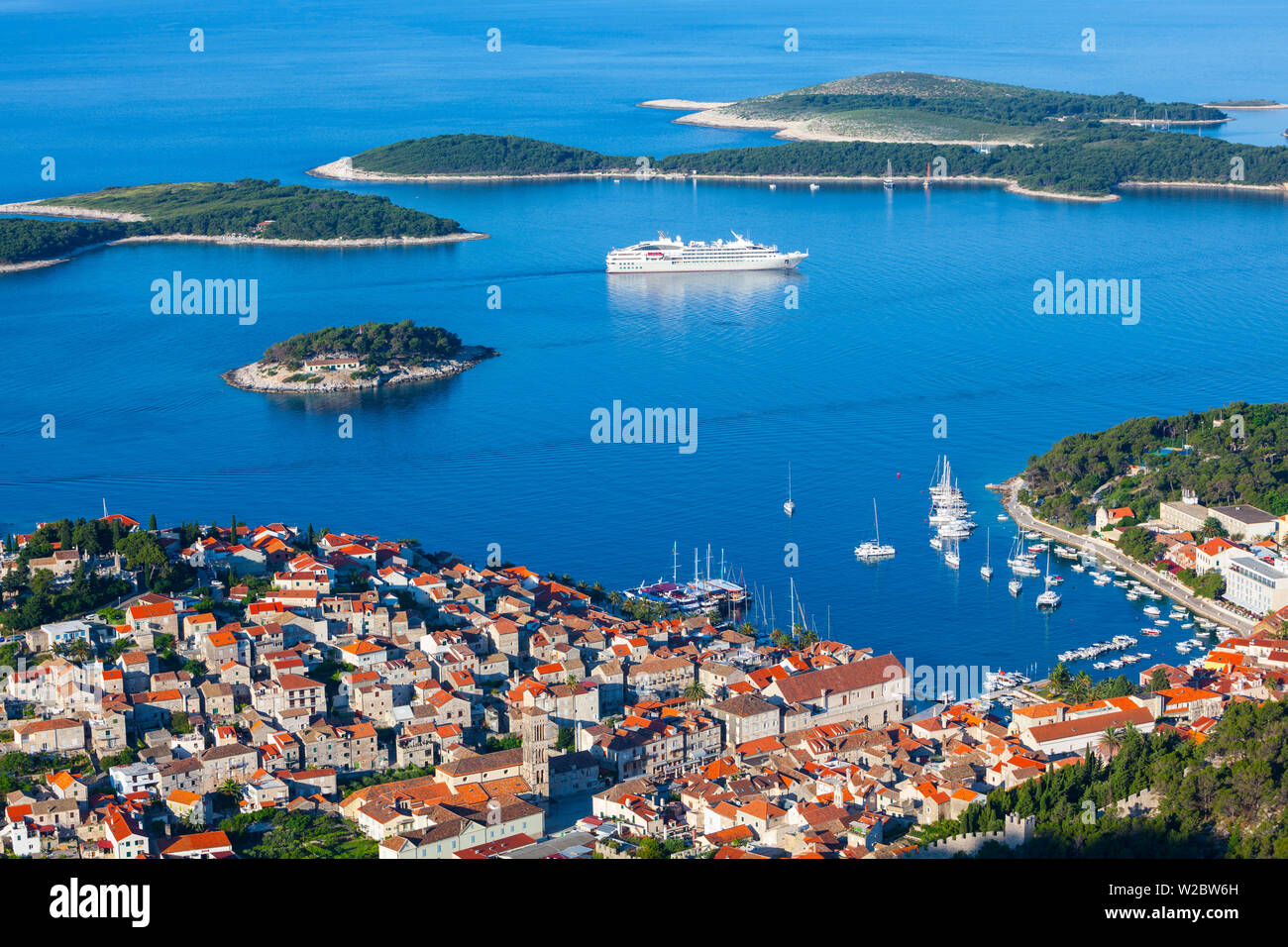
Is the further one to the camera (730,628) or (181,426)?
(181,426)

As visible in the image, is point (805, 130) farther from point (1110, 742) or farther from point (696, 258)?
point (1110, 742)

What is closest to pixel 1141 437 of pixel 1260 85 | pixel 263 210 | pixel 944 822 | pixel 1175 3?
pixel 944 822

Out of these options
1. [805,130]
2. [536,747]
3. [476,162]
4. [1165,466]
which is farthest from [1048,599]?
[805,130]

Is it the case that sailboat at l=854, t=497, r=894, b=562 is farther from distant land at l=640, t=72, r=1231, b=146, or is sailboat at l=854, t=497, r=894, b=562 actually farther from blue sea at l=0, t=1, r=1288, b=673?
distant land at l=640, t=72, r=1231, b=146

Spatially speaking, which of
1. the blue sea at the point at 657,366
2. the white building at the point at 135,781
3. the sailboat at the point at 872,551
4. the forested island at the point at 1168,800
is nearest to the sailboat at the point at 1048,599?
the blue sea at the point at 657,366

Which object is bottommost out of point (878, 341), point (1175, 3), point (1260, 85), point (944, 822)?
point (944, 822)

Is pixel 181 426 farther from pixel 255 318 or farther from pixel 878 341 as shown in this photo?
pixel 878 341

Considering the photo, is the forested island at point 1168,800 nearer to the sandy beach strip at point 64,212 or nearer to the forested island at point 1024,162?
the sandy beach strip at point 64,212
